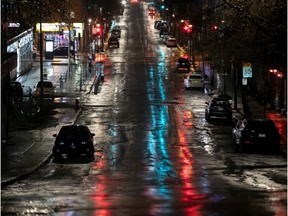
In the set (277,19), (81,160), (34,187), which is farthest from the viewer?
(277,19)

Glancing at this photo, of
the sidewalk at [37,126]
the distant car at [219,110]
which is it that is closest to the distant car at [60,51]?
the sidewalk at [37,126]

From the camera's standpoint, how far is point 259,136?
32812 millimetres

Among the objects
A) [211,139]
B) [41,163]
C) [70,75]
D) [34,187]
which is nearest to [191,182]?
[34,187]

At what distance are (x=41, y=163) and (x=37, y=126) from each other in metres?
13.7

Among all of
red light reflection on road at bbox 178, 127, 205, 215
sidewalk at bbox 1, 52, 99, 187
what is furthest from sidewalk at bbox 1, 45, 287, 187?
red light reflection on road at bbox 178, 127, 205, 215

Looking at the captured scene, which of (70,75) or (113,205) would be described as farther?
(70,75)

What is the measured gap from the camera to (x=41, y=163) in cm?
Answer: 2934

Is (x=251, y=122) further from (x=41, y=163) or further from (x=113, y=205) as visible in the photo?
(x=113, y=205)

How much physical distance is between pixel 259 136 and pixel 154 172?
7.63 metres

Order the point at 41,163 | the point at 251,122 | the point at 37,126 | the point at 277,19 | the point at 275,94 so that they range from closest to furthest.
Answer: the point at 41,163 < the point at 251,122 < the point at 277,19 < the point at 37,126 < the point at 275,94

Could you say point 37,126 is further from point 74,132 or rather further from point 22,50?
point 22,50

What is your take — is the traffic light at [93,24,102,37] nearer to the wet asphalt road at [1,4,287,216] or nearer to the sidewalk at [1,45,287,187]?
the sidewalk at [1,45,287,187]

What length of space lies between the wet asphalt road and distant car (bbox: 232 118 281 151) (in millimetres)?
586

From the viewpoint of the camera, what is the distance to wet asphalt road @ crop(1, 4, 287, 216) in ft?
60.3
